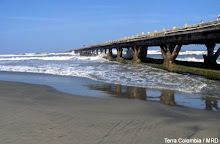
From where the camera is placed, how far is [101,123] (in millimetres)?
4289

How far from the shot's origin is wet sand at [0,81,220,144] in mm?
3541

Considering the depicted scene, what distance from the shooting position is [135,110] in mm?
5387

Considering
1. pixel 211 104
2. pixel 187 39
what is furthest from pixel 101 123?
pixel 187 39

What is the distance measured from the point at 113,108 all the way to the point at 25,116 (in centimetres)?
200

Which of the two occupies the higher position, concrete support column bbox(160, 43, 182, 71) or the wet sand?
concrete support column bbox(160, 43, 182, 71)

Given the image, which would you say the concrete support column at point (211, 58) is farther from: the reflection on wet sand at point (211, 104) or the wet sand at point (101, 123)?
the wet sand at point (101, 123)

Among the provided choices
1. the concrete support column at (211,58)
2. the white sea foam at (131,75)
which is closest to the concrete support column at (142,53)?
the white sea foam at (131,75)

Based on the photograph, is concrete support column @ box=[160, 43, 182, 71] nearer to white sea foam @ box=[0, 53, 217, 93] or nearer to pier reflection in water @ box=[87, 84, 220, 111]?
white sea foam @ box=[0, 53, 217, 93]

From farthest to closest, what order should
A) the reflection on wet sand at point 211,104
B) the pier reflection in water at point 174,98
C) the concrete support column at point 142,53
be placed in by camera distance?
the concrete support column at point 142,53, the pier reflection in water at point 174,98, the reflection on wet sand at point 211,104

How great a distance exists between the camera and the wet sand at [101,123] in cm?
354

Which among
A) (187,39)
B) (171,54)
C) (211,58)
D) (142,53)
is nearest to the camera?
(211,58)

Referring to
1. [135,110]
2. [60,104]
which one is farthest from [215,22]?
[60,104]

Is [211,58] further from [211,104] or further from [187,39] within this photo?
[211,104]

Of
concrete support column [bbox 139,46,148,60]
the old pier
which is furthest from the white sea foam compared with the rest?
concrete support column [bbox 139,46,148,60]
